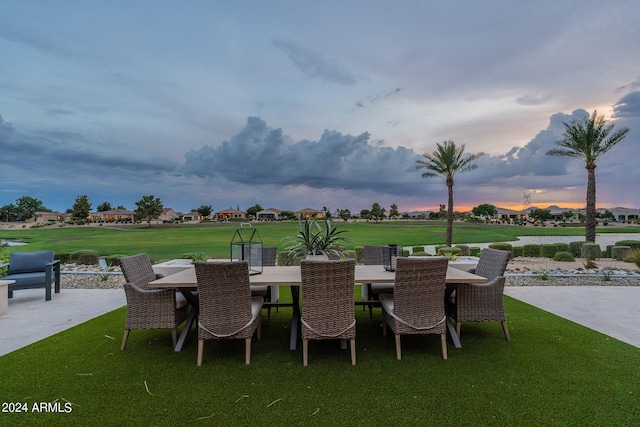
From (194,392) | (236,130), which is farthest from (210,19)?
(194,392)

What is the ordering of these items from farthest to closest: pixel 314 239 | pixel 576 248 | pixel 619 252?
pixel 576 248 < pixel 619 252 < pixel 314 239

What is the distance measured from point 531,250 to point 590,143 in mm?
5116

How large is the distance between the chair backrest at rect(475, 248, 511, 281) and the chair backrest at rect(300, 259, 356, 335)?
202 cm

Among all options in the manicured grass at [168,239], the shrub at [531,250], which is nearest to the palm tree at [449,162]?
the shrub at [531,250]

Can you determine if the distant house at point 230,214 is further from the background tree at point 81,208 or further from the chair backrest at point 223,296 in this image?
the chair backrest at point 223,296

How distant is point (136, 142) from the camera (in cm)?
1369

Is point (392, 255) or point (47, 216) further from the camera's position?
point (47, 216)

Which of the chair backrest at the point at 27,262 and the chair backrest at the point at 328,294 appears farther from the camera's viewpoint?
the chair backrest at the point at 27,262

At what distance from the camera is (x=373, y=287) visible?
458cm

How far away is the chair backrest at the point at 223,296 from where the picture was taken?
277 centimetres

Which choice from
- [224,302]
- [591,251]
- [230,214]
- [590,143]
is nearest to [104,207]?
[230,214]

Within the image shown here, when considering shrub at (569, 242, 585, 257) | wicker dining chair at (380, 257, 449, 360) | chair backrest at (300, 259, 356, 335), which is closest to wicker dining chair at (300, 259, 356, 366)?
chair backrest at (300, 259, 356, 335)

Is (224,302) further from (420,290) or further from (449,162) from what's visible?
(449,162)

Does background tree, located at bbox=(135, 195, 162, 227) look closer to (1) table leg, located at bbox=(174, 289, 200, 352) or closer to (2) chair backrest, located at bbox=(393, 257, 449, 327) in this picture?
(1) table leg, located at bbox=(174, 289, 200, 352)
